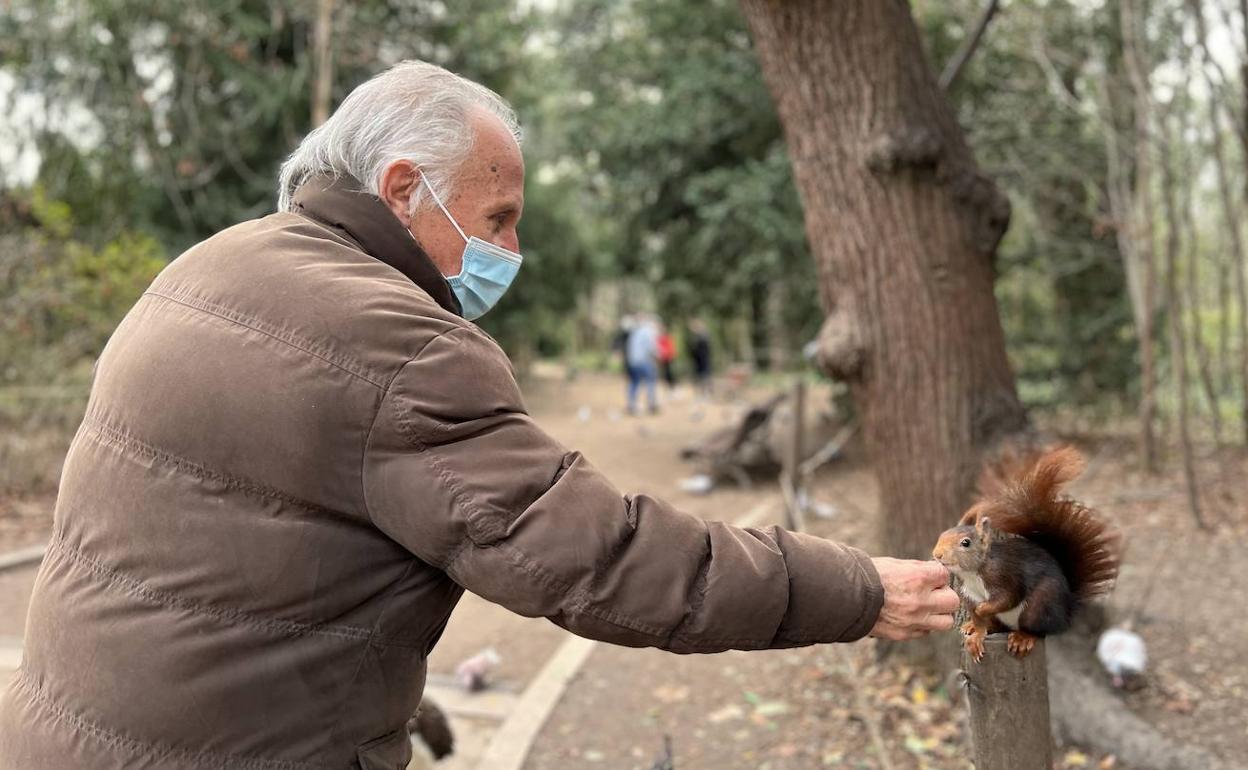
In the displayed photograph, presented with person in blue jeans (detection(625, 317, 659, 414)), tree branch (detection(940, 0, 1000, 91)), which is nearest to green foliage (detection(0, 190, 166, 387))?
tree branch (detection(940, 0, 1000, 91))

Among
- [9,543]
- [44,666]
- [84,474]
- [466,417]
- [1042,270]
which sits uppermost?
[466,417]

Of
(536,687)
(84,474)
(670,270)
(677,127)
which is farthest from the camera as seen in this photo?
(670,270)

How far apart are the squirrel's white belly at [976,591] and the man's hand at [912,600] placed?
0.10 m

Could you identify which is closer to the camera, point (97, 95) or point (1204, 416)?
point (97, 95)

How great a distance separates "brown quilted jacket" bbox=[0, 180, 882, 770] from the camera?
1.33m

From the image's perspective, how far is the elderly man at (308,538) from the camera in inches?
52.2

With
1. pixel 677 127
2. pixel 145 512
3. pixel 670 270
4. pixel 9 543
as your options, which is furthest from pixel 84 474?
pixel 670 270

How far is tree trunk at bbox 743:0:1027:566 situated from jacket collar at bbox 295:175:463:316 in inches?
113

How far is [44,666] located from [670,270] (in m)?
15.0

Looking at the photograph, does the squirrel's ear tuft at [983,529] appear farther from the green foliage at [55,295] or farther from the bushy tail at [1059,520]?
the green foliage at [55,295]

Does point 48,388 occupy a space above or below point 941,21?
below

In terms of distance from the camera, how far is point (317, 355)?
1337 millimetres

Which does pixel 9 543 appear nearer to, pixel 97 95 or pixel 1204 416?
pixel 97 95

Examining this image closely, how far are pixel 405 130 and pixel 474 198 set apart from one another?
16 centimetres
